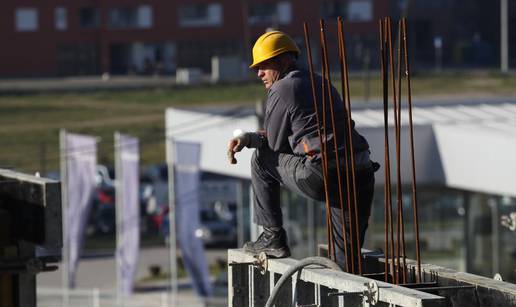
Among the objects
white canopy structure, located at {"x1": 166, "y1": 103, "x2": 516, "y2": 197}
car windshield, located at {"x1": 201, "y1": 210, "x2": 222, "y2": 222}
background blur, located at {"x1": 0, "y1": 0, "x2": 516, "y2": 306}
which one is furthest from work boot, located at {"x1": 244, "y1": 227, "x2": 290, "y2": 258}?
car windshield, located at {"x1": 201, "y1": 210, "x2": 222, "y2": 222}

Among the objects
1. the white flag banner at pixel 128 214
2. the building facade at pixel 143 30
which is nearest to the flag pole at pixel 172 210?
the white flag banner at pixel 128 214

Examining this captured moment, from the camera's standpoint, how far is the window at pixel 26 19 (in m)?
94.9

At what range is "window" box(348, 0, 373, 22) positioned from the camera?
324 ft

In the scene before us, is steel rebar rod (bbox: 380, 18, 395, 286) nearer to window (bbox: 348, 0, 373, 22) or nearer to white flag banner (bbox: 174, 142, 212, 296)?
white flag banner (bbox: 174, 142, 212, 296)

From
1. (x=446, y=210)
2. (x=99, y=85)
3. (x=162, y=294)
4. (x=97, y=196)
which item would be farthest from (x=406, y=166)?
(x=99, y=85)

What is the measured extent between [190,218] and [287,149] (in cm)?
2132

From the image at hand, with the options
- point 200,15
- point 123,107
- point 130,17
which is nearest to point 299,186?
point 123,107

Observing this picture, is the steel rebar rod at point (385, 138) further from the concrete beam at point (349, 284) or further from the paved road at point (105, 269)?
A: the paved road at point (105, 269)

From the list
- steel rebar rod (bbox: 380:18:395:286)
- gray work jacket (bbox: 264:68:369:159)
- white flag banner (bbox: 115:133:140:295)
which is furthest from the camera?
white flag banner (bbox: 115:133:140:295)

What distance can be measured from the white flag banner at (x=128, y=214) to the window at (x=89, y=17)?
215ft

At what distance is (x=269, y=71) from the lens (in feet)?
30.0

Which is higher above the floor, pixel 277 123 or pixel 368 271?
pixel 277 123

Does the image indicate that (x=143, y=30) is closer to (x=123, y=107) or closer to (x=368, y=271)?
(x=123, y=107)

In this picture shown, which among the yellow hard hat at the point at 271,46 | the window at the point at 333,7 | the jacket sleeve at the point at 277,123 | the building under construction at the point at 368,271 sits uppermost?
the window at the point at 333,7
